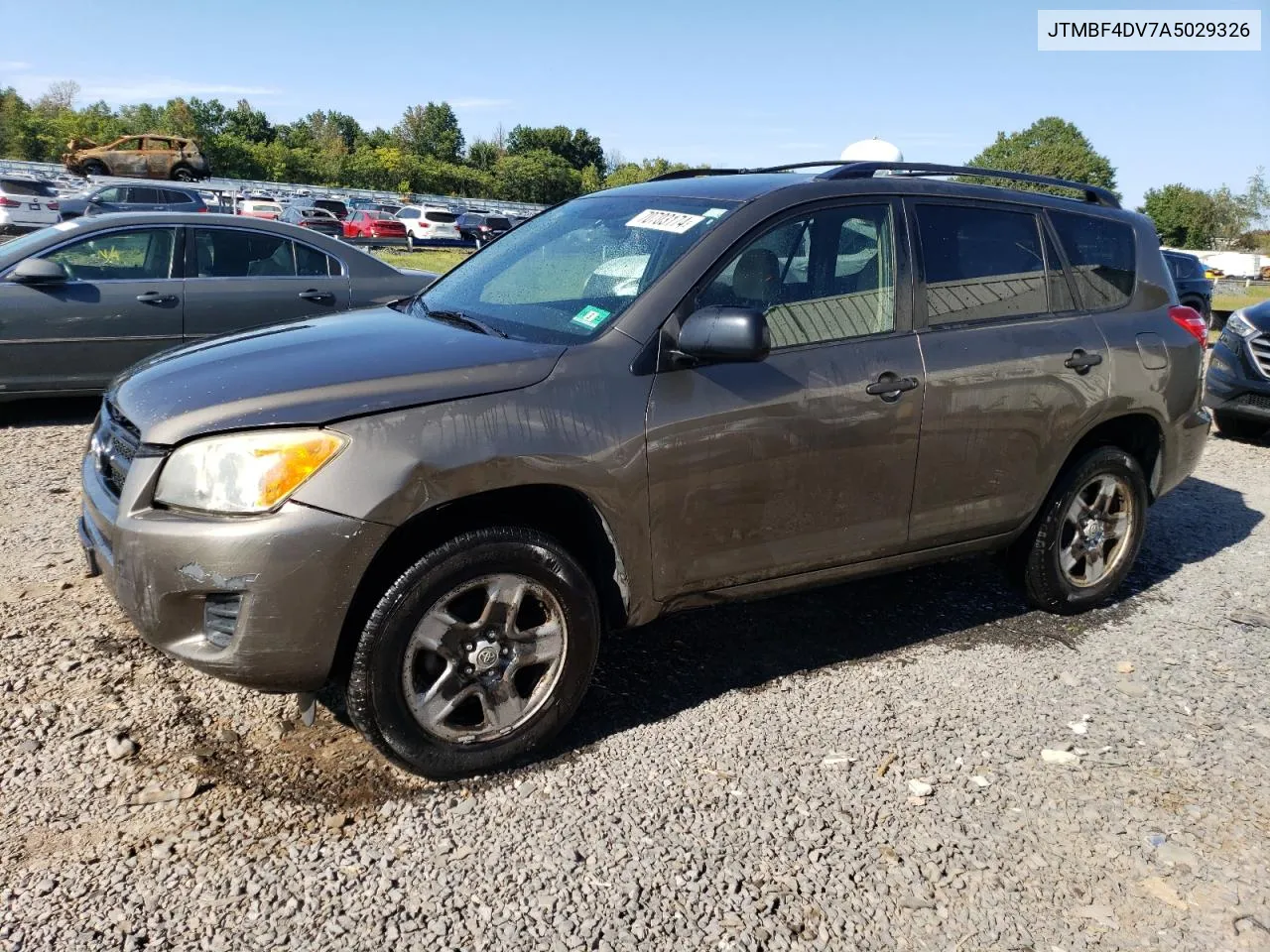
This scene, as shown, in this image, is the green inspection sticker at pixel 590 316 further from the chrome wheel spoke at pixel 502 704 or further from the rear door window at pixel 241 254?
the rear door window at pixel 241 254

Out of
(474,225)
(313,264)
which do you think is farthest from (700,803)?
(474,225)

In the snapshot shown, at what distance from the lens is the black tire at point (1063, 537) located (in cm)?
445

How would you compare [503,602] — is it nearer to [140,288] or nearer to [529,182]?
[140,288]

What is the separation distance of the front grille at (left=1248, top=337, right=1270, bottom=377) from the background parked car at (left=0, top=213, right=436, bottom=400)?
7.11m

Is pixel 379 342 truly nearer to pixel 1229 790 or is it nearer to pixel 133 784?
pixel 133 784

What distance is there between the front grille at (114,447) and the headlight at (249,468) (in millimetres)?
263

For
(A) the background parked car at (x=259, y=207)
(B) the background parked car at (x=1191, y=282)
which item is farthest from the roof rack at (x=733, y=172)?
(A) the background parked car at (x=259, y=207)

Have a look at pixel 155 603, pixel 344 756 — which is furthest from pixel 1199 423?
pixel 155 603

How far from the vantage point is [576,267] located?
3.80 meters

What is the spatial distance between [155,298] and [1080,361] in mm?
6236

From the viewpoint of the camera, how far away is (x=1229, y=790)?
10.8 feet

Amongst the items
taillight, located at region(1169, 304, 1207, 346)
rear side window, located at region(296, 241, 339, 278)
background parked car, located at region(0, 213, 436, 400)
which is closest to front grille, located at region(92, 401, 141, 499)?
background parked car, located at region(0, 213, 436, 400)

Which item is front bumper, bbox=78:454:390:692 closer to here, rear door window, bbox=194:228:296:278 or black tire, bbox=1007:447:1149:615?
black tire, bbox=1007:447:1149:615

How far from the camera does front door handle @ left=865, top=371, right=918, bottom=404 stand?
3678 mm
